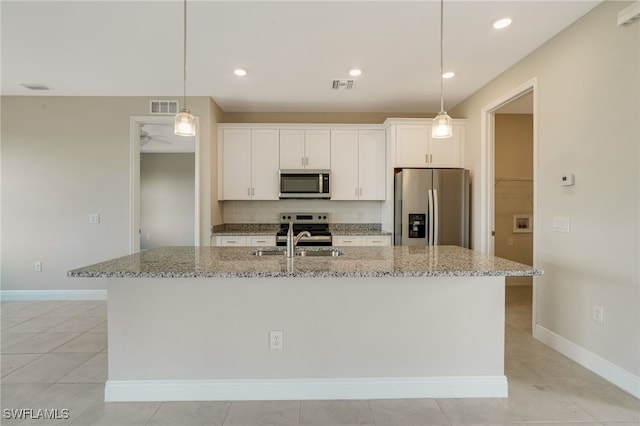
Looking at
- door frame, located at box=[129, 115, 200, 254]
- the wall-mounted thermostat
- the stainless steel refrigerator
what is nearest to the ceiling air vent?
door frame, located at box=[129, 115, 200, 254]

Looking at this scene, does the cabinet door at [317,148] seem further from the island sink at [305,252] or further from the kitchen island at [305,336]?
the kitchen island at [305,336]

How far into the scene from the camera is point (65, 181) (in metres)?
4.05

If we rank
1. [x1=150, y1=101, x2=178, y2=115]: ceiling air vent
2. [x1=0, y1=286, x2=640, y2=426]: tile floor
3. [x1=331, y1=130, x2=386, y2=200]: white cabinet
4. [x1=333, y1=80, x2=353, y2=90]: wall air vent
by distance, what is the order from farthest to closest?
[x1=331, y1=130, x2=386, y2=200]: white cabinet < [x1=150, y1=101, x2=178, y2=115]: ceiling air vent < [x1=333, y1=80, x2=353, y2=90]: wall air vent < [x1=0, y1=286, x2=640, y2=426]: tile floor

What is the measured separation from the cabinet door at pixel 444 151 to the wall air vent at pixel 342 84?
53.0 inches

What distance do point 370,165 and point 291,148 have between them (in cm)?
113

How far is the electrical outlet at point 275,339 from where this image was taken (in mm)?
1979

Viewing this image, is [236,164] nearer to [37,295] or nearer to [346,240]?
[346,240]

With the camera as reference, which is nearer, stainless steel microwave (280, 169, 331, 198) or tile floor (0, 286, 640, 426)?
tile floor (0, 286, 640, 426)

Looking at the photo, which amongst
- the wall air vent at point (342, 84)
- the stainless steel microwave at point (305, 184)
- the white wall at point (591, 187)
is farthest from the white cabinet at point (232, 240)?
the white wall at point (591, 187)

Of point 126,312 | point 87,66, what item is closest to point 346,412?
point 126,312

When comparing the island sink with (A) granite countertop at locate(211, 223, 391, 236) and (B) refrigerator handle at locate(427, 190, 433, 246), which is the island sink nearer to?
(B) refrigerator handle at locate(427, 190, 433, 246)

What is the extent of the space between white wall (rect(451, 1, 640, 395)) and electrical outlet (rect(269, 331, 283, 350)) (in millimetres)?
2246

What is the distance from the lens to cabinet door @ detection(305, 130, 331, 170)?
14.4 ft

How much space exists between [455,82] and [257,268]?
126 inches
